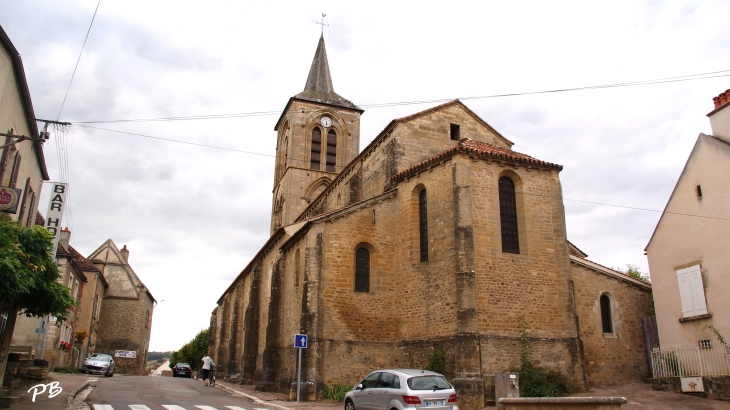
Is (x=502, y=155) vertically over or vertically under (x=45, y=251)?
over

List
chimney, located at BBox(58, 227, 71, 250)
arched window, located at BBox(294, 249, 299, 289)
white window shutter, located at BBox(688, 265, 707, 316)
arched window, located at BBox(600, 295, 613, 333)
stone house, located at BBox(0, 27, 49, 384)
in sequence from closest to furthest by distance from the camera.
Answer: stone house, located at BBox(0, 27, 49, 384) < white window shutter, located at BBox(688, 265, 707, 316) < arched window, located at BBox(600, 295, 613, 333) < arched window, located at BBox(294, 249, 299, 289) < chimney, located at BBox(58, 227, 71, 250)

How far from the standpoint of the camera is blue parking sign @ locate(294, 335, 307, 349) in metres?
17.3

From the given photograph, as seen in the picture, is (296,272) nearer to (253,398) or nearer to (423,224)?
(253,398)

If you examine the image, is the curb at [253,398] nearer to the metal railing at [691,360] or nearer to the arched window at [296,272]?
the arched window at [296,272]

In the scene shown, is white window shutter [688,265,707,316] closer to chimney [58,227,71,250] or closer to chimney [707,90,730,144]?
chimney [707,90,730,144]

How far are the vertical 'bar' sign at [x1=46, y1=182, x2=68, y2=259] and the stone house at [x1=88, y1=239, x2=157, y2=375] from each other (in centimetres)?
2644

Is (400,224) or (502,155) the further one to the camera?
(400,224)

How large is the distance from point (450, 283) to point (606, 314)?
22.2 feet

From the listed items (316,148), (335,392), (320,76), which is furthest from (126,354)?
(335,392)

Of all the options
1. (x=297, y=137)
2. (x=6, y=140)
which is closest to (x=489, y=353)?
(x=6, y=140)

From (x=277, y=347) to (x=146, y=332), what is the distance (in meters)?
29.4

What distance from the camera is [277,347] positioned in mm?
22391

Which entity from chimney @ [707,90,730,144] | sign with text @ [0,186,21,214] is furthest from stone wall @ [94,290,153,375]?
chimney @ [707,90,730,144]

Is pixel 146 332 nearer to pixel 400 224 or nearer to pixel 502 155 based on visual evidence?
pixel 400 224
